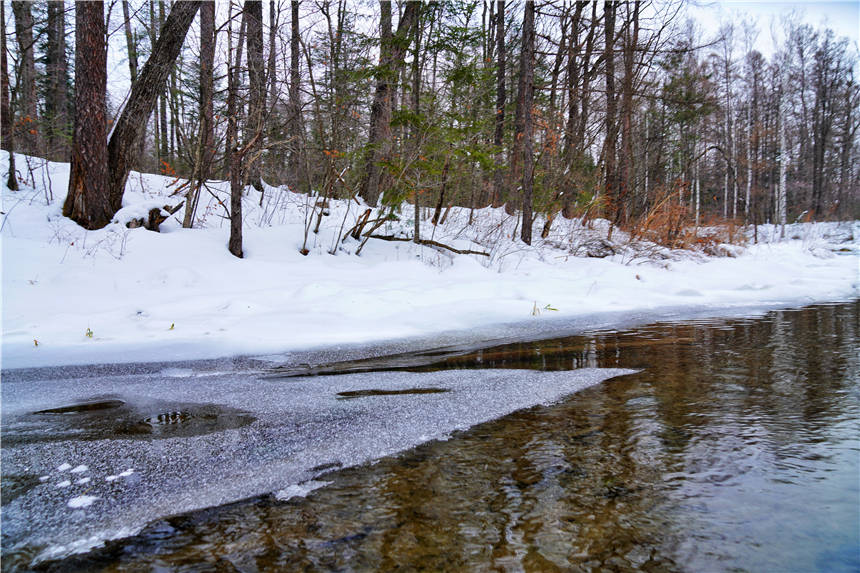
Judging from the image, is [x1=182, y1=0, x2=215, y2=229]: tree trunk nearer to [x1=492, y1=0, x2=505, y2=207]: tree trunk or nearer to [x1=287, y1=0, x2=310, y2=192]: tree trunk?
[x1=287, y1=0, x2=310, y2=192]: tree trunk

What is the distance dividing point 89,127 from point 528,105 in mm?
7958

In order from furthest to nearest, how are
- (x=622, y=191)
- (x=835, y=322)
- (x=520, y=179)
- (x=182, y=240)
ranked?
(x=622, y=191) → (x=520, y=179) → (x=182, y=240) → (x=835, y=322)

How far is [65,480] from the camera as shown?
1861mm

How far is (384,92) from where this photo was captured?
9.30m

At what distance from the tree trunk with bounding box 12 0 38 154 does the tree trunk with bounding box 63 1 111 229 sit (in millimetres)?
3917

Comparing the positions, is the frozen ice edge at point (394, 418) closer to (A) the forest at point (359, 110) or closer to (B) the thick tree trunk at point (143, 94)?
(A) the forest at point (359, 110)

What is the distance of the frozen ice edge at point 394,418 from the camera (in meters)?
1.61

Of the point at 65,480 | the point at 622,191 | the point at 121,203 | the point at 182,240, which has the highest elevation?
the point at 622,191

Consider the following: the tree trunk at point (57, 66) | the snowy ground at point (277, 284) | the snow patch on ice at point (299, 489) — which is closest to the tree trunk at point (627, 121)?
the snowy ground at point (277, 284)

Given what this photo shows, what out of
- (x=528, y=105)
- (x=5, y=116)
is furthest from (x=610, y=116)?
(x=5, y=116)

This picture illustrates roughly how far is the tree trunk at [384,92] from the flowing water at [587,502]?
6.19 metres

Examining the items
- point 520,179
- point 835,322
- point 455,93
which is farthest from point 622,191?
point 835,322

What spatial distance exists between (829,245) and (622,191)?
34.7 ft

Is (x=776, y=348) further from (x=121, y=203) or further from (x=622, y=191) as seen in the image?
(x=622, y=191)
